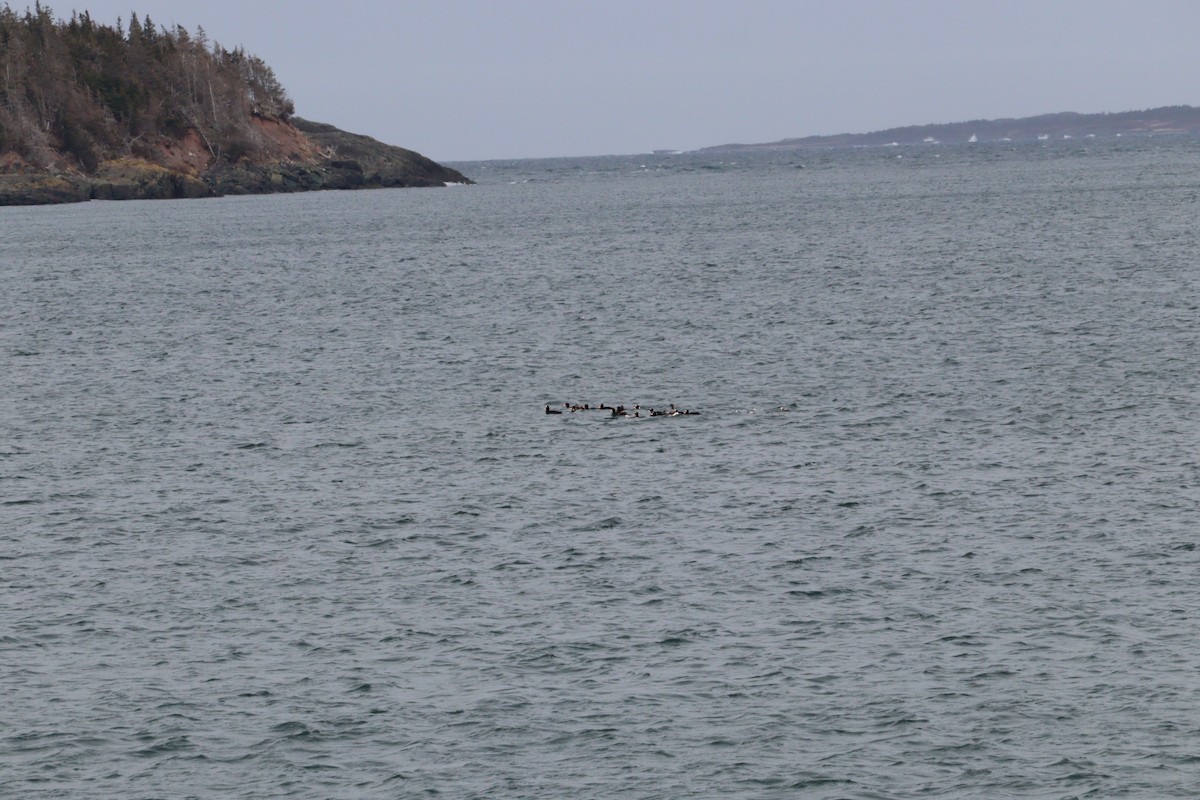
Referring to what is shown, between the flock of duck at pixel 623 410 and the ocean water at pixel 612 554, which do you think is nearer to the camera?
the ocean water at pixel 612 554

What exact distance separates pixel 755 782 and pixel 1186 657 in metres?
7.91

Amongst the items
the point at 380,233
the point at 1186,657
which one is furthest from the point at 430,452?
the point at 380,233

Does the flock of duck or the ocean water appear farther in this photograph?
the flock of duck

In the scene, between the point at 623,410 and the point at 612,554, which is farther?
the point at 623,410

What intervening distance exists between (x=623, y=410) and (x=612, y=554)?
49.5 ft

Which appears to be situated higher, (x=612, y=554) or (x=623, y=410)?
(x=623, y=410)

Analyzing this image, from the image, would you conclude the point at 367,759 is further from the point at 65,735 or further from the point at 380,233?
the point at 380,233

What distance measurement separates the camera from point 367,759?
802 inches

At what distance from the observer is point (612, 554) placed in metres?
29.9

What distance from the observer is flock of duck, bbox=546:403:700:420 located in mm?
44188

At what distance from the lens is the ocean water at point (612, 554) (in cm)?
2055

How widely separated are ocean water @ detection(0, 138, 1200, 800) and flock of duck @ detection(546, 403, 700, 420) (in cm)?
61

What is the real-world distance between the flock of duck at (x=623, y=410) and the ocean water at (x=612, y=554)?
610 mm

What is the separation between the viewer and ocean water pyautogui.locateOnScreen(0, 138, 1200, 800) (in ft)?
67.4
